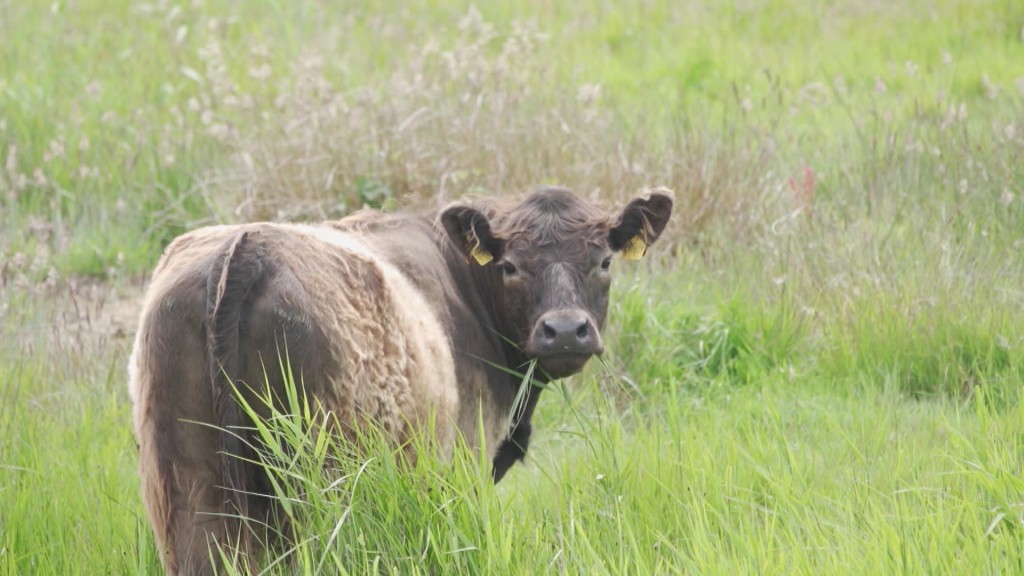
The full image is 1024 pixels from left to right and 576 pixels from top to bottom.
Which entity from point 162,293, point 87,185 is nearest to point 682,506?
point 162,293

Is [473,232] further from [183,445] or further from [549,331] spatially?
[183,445]

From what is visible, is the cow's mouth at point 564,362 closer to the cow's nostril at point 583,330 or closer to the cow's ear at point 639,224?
the cow's nostril at point 583,330

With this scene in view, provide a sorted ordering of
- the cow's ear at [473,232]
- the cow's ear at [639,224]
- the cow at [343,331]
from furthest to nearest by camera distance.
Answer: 1. the cow's ear at [639,224]
2. the cow's ear at [473,232]
3. the cow at [343,331]

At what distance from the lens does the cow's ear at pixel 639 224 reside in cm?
489

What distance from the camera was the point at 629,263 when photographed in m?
7.34

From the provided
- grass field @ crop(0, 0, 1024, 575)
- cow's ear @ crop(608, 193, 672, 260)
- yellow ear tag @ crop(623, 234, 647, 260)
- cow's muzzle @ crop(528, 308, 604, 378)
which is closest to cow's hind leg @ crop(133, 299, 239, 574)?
grass field @ crop(0, 0, 1024, 575)

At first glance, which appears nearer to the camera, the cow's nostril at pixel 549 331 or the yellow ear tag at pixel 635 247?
the cow's nostril at pixel 549 331

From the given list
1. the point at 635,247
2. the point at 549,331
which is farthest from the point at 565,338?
the point at 635,247

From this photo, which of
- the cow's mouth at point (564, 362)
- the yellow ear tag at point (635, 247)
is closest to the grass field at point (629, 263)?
the cow's mouth at point (564, 362)

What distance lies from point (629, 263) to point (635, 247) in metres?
A: 2.35

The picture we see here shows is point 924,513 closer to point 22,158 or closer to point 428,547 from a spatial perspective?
point 428,547

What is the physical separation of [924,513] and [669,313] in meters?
2.90

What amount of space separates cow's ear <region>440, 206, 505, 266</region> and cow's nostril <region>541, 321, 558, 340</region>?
1.73ft

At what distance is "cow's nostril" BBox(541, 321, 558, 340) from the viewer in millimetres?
4324
